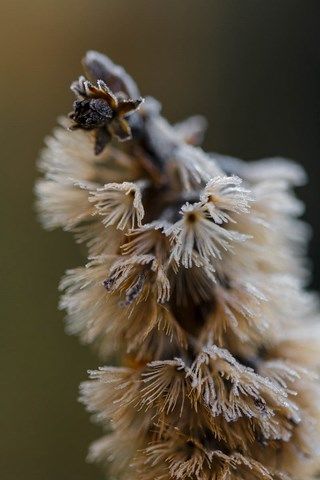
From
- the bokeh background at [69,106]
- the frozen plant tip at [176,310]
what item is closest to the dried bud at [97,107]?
the frozen plant tip at [176,310]


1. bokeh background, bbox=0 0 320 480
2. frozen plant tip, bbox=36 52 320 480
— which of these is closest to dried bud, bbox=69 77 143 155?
frozen plant tip, bbox=36 52 320 480

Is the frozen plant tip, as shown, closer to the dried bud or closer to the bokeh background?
the dried bud

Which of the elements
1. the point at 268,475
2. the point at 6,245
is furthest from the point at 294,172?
the point at 6,245

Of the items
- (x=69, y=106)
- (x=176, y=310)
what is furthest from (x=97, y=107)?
(x=69, y=106)

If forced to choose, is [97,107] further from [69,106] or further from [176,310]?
[69,106]

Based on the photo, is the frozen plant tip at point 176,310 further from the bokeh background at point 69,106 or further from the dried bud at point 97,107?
the bokeh background at point 69,106

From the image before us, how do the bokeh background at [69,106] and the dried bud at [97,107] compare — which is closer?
the dried bud at [97,107]
